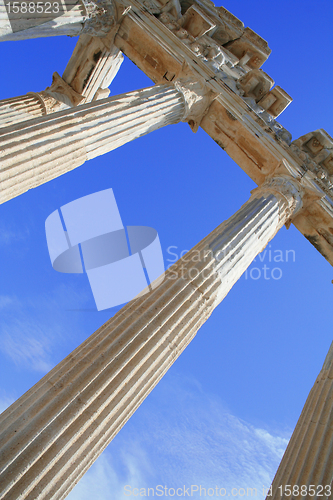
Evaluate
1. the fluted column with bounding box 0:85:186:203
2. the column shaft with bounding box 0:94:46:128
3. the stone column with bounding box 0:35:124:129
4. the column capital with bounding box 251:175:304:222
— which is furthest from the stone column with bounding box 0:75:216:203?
the stone column with bounding box 0:35:124:129

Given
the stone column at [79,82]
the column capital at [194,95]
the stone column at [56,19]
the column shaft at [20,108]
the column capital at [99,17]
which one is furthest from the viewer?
the stone column at [79,82]

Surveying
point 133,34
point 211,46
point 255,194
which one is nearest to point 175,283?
point 255,194

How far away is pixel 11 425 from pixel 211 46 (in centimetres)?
1584

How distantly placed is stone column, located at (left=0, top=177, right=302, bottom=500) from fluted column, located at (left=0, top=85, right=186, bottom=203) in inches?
123

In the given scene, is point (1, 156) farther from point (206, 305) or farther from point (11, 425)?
point (206, 305)

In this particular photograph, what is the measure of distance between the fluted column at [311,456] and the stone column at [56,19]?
11.7 m

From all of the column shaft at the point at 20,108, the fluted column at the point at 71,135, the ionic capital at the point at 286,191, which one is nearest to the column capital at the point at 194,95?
the fluted column at the point at 71,135

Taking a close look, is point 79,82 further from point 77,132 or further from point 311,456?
point 311,456

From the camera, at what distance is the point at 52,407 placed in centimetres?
483

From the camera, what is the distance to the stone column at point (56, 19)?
8.76m

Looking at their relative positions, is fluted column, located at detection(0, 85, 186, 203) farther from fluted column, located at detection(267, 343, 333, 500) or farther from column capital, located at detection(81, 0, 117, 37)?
fluted column, located at detection(267, 343, 333, 500)

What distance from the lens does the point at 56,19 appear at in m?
10.4

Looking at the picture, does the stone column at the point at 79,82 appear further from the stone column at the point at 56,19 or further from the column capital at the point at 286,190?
the column capital at the point at 286,190

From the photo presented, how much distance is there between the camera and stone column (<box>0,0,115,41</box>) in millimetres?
8758
